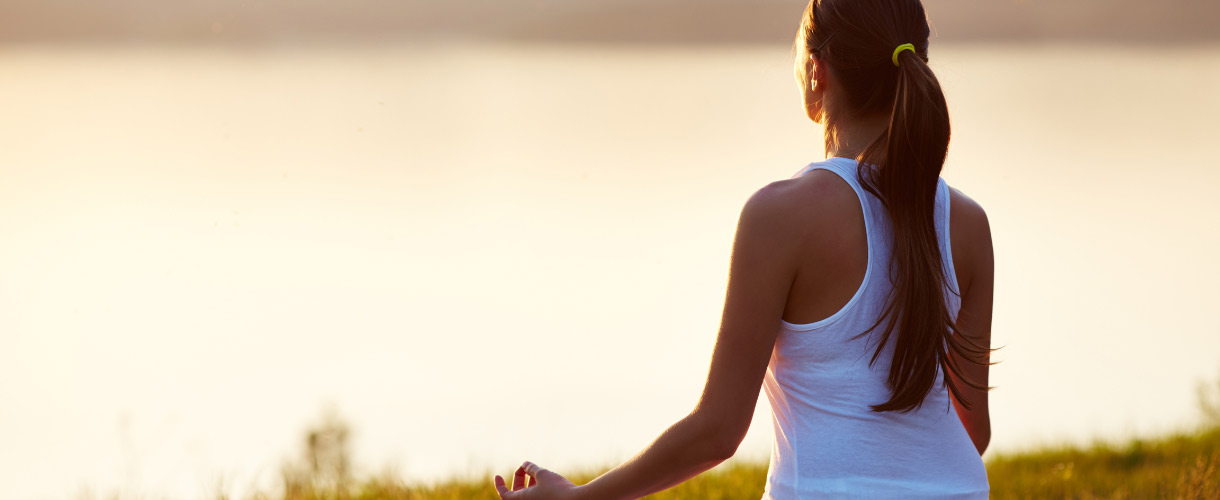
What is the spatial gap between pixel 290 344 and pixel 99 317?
4.52 feet

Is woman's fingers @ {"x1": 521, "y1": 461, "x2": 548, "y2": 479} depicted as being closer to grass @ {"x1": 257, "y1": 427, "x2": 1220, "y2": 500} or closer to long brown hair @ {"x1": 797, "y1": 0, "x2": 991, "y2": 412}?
long brown hair @ {"x1": 797, "y1": 0, "x2": 991, "y2": 412}

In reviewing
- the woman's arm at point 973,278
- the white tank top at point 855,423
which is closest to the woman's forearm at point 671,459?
the white tank top at point 855,423

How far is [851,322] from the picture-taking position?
146cm

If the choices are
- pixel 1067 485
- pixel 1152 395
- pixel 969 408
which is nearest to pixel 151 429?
pixel 1067 485

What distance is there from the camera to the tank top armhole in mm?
1457

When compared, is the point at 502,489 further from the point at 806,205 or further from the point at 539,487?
the point at 806,205

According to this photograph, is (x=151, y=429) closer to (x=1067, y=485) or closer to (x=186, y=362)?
(x=186, y=362)

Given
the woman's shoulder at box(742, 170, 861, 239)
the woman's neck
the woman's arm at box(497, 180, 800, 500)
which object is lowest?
the woman's arm at box(497, 180, 800, 500)

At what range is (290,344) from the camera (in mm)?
6852

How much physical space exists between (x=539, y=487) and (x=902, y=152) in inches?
30.3

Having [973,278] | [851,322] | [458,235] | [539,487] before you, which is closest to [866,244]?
[851,322]

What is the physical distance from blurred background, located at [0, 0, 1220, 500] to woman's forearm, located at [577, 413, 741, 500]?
2115 millimetres

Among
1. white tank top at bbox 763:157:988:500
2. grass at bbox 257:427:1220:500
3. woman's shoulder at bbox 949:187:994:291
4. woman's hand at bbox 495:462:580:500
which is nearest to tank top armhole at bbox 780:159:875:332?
white tank top at bbox 763:157:988:500

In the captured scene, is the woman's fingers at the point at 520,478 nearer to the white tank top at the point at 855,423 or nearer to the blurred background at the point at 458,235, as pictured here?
the white tank top at the point at 855,423
